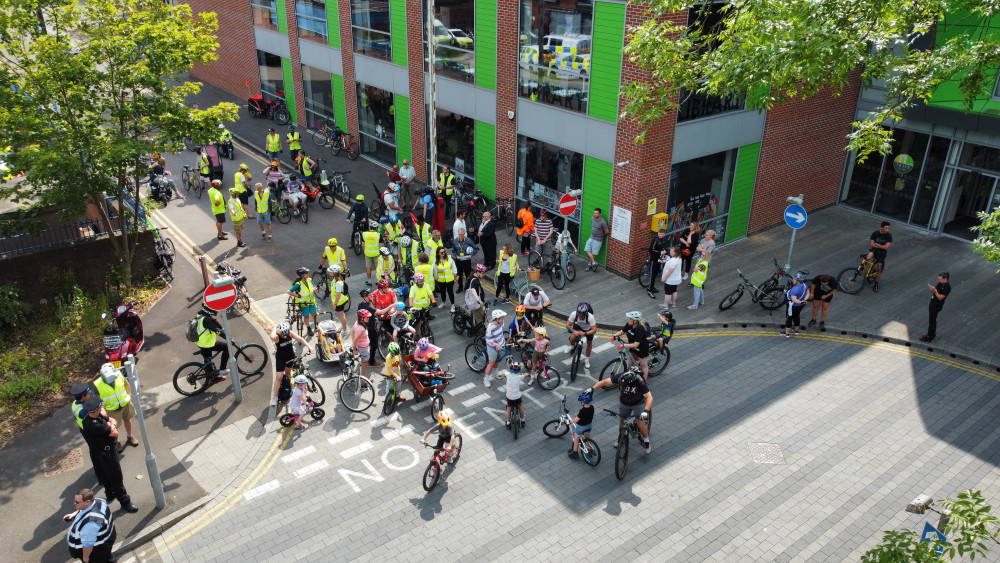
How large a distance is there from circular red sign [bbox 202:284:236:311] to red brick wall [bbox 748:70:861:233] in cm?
1561

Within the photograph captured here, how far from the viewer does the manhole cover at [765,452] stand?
12453mm

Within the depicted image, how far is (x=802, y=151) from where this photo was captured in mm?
22391

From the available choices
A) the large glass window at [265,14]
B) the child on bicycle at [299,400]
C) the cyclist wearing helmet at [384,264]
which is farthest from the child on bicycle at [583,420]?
the large glass window at [265,14]

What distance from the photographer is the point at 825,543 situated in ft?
35.1

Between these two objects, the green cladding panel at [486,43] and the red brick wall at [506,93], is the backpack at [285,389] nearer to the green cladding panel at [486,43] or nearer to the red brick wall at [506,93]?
the red brick wall at [506,93]

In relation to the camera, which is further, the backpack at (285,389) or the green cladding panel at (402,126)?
the green cladding panel at (402,126)

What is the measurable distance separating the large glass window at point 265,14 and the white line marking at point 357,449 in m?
25.2

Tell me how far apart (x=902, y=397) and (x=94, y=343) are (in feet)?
56.9

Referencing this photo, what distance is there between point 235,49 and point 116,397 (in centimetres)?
2880

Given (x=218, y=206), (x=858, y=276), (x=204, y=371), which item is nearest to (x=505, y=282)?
(x=204, y=371)

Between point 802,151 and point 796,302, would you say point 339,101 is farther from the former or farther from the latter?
point 796,302

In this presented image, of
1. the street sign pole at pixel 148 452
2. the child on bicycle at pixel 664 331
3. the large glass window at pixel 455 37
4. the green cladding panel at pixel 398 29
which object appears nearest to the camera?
the street sign pole at pixel 148 452

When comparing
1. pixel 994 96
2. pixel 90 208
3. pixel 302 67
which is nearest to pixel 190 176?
pixel 90 208

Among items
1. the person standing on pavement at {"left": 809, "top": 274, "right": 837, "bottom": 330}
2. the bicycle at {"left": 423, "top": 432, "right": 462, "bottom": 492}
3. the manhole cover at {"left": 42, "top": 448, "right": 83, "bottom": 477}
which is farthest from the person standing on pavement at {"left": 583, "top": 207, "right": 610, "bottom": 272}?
the manhole cover at {"left": 42, "top": 448, "right": 83, "bottom": 477}
